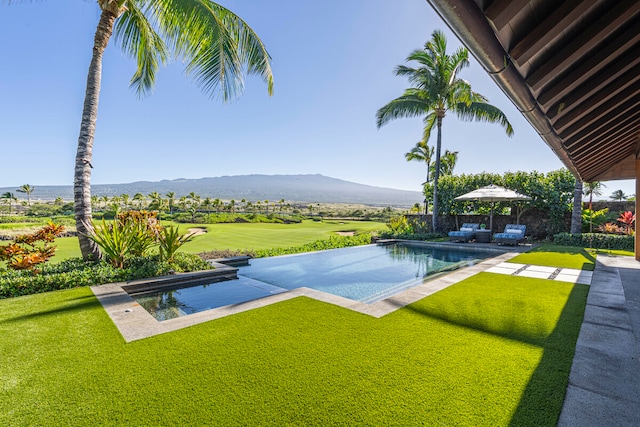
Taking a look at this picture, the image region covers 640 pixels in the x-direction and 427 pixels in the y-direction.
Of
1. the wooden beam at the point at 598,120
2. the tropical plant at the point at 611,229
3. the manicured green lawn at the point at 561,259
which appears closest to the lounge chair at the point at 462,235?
the manicured green lawn at the point at 561,259

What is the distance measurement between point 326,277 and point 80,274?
5273 mm

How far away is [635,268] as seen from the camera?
7.12 metres

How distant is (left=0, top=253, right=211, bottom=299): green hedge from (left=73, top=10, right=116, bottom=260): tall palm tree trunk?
1.77ft

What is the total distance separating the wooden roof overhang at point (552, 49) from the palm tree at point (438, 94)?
12060 millimetres

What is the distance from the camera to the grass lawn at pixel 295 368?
82.0 inches

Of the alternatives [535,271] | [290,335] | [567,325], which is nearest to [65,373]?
[290,335]

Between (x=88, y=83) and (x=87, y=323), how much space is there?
546 cm

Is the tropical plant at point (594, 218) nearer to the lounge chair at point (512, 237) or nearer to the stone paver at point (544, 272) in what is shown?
the lounge chair at point (512, 237)

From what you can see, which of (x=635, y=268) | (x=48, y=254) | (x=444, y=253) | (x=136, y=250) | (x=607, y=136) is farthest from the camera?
(x=444, y=253)

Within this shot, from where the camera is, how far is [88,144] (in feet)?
20.8

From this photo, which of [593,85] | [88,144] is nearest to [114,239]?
[88,144]

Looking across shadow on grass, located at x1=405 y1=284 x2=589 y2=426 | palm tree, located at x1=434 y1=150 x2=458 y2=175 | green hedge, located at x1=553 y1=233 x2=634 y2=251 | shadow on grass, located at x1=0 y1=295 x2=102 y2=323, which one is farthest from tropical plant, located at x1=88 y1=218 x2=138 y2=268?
palm tree, located at x1=434 y1=150 x2=458 y2=175

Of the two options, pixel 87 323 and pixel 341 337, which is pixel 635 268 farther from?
pixel 87 323

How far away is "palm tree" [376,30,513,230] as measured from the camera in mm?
15086
